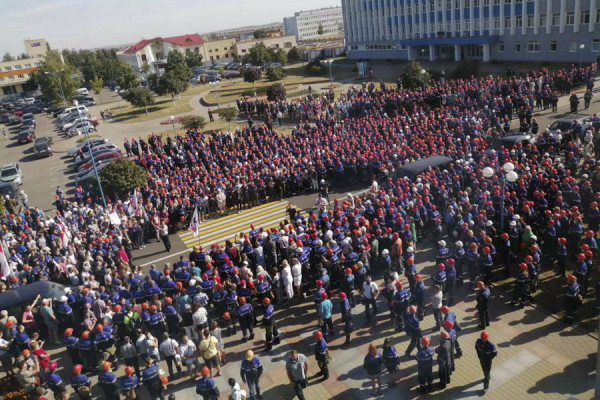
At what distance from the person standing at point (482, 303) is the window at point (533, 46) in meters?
46.9

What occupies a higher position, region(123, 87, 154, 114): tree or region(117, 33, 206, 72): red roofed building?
region(117, 33, 206, 72): red roofed building

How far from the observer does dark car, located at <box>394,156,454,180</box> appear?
799 inches

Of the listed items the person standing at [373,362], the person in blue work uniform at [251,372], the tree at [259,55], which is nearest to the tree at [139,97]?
the tree at [259,55]

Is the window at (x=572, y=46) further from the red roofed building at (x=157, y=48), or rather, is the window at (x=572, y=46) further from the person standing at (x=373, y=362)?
the red roofed building at (x=157, y=48)

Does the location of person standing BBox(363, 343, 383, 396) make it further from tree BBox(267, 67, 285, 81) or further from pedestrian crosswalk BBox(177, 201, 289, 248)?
tree BBox(267, 67, 285, 81)

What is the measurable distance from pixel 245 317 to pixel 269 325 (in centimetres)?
81

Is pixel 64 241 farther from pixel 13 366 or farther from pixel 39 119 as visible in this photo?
pixel 39 119

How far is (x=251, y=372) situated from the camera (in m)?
10.3

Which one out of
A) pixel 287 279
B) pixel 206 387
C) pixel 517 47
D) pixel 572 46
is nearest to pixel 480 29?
pixel 517 47

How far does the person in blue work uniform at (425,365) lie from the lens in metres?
9.91

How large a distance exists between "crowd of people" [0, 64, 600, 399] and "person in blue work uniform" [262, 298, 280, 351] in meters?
0.04

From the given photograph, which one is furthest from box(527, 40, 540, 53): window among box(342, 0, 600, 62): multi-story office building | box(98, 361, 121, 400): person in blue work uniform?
box(98, 361, 121, 400): person in blue work uniform

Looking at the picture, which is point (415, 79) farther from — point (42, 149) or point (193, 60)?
point (193, 60)

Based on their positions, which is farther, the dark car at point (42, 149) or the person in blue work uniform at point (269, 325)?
the dark car at point (42, 149)
